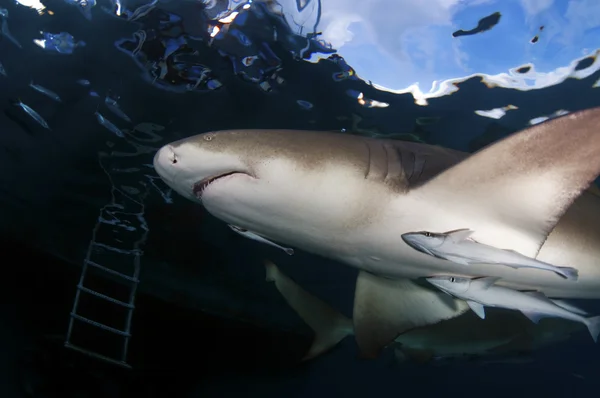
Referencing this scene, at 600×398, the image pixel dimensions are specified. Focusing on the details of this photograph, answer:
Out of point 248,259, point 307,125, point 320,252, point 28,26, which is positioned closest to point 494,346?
point 248,259

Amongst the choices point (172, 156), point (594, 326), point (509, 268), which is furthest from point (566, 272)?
point (172, 156)

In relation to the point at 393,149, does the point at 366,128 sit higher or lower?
higher

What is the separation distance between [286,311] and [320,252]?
61.7ft

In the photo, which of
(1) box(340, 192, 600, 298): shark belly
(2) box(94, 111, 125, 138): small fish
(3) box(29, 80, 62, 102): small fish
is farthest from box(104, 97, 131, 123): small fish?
(1) box(340, 192, 600, 298): shark belly

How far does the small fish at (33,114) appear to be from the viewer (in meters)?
8.70

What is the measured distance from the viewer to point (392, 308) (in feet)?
15.4

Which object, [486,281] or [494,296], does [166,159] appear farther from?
[494,296]

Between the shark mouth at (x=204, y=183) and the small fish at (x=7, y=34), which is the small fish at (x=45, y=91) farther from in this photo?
the shark mouth at (x=204, y=183)

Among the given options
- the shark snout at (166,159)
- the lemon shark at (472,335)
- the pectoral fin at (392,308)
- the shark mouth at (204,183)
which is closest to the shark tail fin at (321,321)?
the lemon shark at (472,335)

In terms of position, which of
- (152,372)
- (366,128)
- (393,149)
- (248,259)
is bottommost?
(152,372)

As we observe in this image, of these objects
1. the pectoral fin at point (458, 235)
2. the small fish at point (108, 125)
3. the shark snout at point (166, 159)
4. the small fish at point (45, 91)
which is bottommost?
the pectoral fin at point (458, 235)

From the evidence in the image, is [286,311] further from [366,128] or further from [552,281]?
[552,281]

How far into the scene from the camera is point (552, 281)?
144 inches

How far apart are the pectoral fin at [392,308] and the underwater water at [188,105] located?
0.39 m
